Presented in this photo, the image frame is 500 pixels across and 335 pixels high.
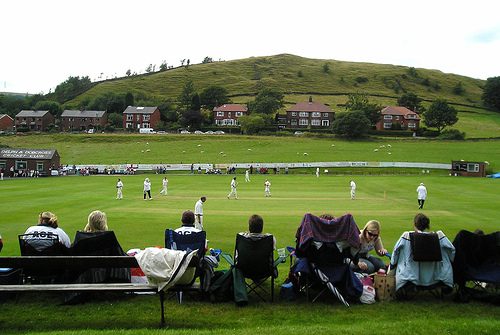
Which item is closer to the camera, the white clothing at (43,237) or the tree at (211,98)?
the white clothing at (43,237)

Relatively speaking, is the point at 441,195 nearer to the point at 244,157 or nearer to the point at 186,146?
the point at 244,157

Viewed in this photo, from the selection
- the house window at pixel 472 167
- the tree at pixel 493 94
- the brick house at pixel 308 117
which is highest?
the tree at pixel 493 94

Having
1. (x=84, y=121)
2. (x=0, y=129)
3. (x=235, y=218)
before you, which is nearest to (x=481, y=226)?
(x=235, y=218)

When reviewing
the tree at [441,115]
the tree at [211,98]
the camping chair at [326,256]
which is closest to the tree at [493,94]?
the tree at [441,115]

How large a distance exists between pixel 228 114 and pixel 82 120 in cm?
4731

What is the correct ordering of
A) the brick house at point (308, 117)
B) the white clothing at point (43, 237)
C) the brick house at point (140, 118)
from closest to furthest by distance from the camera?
the white clothing at point (43, 237), the brick house at point (140, 118), the brick house at point (308, 117)

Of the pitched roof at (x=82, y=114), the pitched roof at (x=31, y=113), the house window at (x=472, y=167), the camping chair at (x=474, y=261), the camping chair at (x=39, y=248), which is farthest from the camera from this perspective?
the pitched roof at (x=82, y=114)

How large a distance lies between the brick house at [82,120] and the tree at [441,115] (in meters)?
101

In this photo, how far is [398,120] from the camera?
133 metres

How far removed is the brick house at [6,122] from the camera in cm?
14299

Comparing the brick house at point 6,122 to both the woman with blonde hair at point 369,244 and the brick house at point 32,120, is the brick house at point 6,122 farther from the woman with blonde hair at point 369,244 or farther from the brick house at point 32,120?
the woman with blonde hair at point 369,244

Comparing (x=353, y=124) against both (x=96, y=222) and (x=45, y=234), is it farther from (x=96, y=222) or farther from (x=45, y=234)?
(x=45, y=234)

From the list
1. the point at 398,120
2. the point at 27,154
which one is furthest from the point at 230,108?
the point at 27,154

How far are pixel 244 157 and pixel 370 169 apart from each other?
24.4 metres
